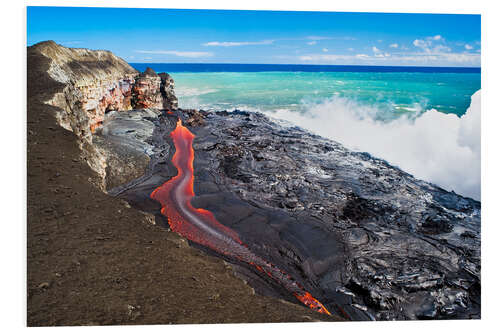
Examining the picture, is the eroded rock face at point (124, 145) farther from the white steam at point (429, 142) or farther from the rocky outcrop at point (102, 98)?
the white steam at point (429, 142)

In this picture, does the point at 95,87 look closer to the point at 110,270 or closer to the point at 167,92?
the point at 167,92

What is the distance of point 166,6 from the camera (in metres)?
5.43

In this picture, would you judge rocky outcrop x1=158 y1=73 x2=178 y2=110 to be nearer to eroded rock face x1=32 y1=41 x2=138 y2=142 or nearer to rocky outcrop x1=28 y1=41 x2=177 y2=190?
rocky outcrop x1=28 y1=41 x2=177 y2=190

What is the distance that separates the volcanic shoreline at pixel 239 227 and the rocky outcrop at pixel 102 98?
0.10 metres

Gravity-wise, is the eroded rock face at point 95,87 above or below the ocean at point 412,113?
above

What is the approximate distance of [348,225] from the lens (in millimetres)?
8680

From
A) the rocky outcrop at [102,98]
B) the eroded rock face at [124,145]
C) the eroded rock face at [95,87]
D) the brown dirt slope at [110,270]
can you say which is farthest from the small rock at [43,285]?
the eroded rock face at [124,145]

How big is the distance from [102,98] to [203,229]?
41.8 feet

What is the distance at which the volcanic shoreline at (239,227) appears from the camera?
418 cm

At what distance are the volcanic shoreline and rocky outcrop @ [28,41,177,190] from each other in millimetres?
104

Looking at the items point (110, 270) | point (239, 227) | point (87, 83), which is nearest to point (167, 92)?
point (87, 83)
